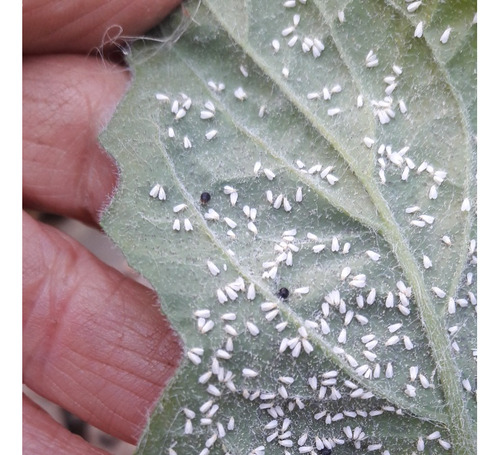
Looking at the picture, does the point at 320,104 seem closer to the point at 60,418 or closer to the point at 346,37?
the point at 346,37

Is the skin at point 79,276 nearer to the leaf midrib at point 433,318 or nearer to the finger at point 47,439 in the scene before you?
the finger at point 47,439

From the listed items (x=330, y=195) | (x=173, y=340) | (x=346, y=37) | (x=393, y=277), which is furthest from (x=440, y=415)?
(x=346, y=37)

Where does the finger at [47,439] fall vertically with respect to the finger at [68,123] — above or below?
below

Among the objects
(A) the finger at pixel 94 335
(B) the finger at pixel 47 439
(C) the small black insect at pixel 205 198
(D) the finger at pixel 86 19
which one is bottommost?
(B) the finger at pixel 47 439

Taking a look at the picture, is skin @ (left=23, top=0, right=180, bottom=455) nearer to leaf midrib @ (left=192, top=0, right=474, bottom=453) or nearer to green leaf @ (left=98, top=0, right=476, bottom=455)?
green leaf @ (left=98, top=0, right=476, bottom=455)

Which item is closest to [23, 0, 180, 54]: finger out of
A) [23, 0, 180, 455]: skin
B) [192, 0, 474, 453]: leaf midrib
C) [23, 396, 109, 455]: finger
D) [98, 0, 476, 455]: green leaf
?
[23, 0, 180, 455]: skin

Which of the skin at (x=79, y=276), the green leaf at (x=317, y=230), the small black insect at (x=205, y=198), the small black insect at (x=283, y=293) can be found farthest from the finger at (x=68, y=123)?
the small black insect at (x=283, y=293)
